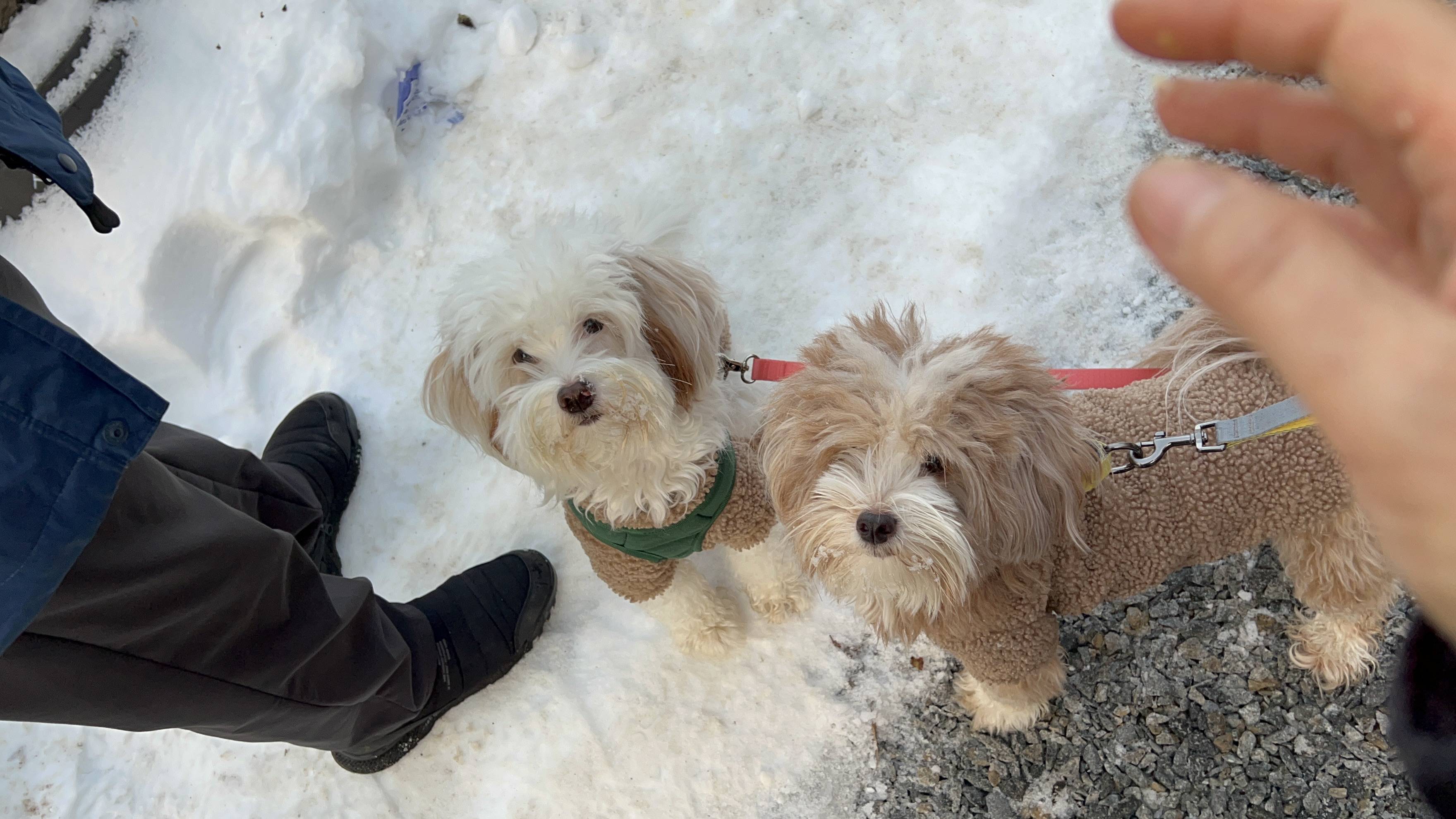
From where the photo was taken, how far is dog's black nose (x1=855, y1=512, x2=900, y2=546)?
1493mm

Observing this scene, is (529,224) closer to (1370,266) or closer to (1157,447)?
(1157,447)

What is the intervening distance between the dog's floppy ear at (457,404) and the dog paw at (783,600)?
1.14 m

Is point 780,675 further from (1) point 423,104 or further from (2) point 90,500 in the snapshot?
(1) point 423,104

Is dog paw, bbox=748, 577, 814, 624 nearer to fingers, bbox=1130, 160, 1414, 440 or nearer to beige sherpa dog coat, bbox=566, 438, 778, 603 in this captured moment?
beige sherpa dog coat, bbox=566, 438, 778, 603

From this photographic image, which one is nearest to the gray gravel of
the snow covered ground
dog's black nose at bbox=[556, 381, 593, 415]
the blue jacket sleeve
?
the snow covered ground

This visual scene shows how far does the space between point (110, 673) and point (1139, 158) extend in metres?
3.91

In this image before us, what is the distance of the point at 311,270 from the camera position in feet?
11.2

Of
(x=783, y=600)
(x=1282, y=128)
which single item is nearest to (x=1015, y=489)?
(x=1282, y=128)

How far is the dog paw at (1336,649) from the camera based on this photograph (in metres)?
2.27

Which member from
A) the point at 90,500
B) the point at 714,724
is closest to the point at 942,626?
the point at 714,724

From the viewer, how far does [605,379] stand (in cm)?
196

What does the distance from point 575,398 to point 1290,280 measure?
5.23 feet

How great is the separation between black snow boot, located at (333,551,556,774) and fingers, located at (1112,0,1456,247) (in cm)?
275

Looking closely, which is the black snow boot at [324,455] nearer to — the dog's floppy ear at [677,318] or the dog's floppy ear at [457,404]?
the dog's floppy ear at [457,404]
